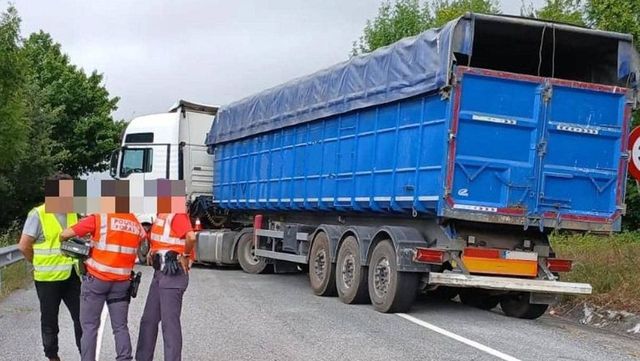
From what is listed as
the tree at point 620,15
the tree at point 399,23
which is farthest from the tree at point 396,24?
the tree at point 620,15

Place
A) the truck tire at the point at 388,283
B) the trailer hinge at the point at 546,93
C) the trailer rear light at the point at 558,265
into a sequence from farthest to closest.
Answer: the trailer rear light at the point at 558,265
the truck tire at the point at 388,283
the trailer hinge at the point at 546,93

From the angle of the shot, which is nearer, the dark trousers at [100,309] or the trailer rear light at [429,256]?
the dark trousers at [100,309]

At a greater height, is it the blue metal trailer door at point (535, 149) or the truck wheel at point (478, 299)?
the blue metal trailer door at point (535, 149)

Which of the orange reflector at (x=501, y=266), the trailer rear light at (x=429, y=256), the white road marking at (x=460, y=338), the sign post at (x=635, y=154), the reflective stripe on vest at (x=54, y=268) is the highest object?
the sign post at (x=635, y=154)

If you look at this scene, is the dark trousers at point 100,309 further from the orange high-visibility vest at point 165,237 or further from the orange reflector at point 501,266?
the orange reflector at point 501,266

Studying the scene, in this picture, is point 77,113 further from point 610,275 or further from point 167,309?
point 167,309

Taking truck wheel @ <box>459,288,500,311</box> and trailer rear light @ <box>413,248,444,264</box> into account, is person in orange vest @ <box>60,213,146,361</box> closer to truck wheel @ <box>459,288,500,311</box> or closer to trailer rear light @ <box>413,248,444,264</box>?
trailer rear light @ <box>413,248,444,264</box>

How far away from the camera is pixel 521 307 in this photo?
10359 millimetres

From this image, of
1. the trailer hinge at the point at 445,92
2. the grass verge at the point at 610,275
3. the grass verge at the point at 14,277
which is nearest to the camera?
the trailer hinge at the point at 445,92

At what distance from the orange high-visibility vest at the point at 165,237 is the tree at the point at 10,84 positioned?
40.7 ft

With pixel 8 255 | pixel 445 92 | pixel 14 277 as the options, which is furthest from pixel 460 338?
pixel 14 277

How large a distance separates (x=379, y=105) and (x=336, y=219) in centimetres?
262

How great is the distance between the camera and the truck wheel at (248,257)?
16.0 m

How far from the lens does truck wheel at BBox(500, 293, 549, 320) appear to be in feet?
33.3
